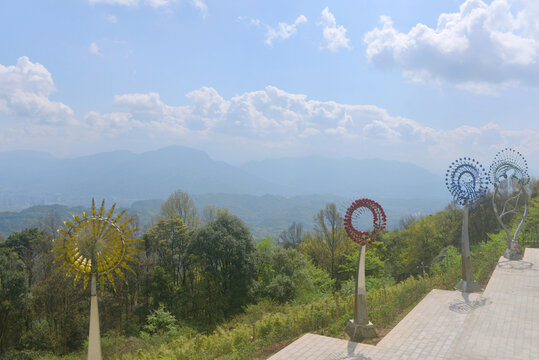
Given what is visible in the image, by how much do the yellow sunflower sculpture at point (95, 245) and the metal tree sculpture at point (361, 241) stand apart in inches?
264

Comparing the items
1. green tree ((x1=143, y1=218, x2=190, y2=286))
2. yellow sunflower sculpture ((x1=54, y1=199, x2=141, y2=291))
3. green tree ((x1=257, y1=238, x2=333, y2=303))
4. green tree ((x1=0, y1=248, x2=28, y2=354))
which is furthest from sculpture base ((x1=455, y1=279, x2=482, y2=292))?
green tree ((x1=0, y1=248, x2=28, y2=354))

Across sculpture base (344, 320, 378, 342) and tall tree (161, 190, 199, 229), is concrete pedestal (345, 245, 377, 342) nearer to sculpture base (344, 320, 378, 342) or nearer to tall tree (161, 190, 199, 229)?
sculpture base (344, 320, 378, 342)

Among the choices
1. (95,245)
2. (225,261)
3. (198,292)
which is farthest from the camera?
(198,292)

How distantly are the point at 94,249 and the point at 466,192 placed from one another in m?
15.3

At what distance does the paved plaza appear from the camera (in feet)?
32.4

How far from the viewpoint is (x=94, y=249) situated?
9.88 meters

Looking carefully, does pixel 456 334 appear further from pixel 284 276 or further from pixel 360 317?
pixel 284 276

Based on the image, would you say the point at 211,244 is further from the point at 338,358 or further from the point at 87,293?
the point at 338,358

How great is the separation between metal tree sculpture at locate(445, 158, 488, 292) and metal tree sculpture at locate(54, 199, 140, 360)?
13.8m

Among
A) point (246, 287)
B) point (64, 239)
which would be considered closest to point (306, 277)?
point (246, 287)

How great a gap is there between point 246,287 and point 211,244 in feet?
13.6

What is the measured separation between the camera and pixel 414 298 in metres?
15.1

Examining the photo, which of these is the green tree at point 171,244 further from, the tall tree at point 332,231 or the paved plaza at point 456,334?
the paved plaza at point 456,334

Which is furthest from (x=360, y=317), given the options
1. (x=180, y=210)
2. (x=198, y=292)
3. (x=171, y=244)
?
(x=180, y=210)
